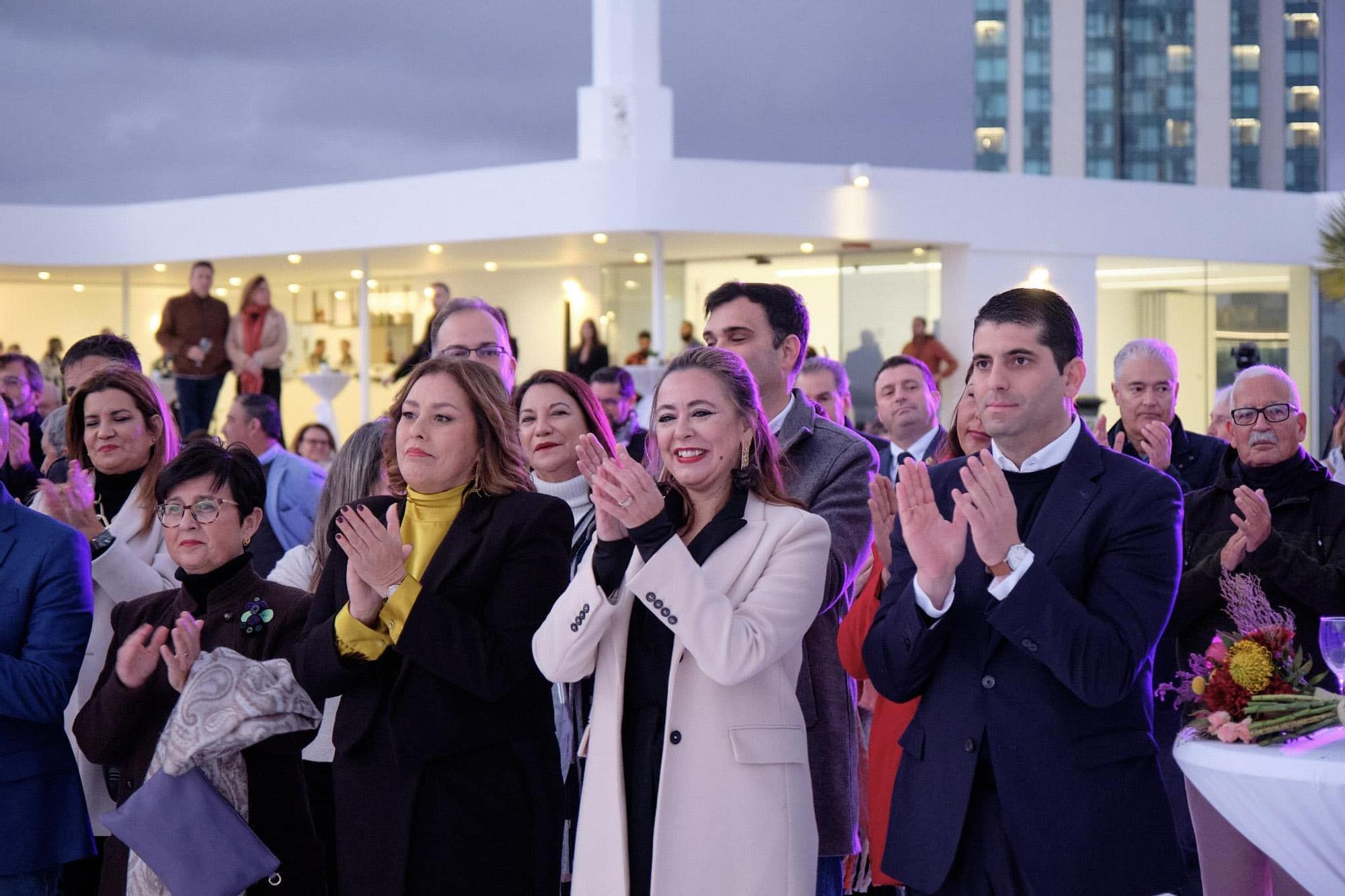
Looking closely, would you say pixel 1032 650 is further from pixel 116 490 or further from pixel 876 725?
pixel 116 490

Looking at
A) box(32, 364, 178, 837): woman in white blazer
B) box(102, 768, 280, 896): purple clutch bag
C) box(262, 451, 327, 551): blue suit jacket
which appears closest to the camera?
box(102, 768, 280, 896): purple clutch bag

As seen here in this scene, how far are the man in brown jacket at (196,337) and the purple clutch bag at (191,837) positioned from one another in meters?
9.78

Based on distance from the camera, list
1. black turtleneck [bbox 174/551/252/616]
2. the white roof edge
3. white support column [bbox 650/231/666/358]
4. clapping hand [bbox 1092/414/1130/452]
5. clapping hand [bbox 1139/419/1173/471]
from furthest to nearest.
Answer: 1. white support column [bbox 650/231/666/358]
2. the white roof edge
3. clapping hand [bbox 1092/414/1130/452]
4. clapping hand [bbox 1139/419/1173/471]
5. black turtleneck [bbox 174/551/252/616]

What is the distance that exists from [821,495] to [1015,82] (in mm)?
87747

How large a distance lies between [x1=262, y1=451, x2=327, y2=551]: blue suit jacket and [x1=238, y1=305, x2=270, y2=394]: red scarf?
6.24m

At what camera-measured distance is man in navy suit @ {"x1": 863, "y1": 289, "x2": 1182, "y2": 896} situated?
2.80m

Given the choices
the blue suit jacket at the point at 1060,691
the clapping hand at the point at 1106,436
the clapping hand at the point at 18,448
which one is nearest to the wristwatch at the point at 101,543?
the clapping hand at the point at 18,448

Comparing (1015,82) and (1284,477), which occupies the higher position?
(1015,82)

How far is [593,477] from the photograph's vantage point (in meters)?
3.02

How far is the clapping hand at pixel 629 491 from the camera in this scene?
9.73ft

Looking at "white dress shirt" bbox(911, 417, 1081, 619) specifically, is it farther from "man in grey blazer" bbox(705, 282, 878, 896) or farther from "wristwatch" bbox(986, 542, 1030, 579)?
"man in grey blazer" bbox(705, 282, 878, 896)

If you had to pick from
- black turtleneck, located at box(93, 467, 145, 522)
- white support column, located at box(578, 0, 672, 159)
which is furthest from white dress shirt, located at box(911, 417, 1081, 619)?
white support column, located at box(578, 0, 672, 159)

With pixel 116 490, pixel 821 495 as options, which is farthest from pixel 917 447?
pixel 116 490

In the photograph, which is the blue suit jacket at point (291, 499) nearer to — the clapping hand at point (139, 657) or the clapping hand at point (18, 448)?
the clapping hand at point (18, 448)
